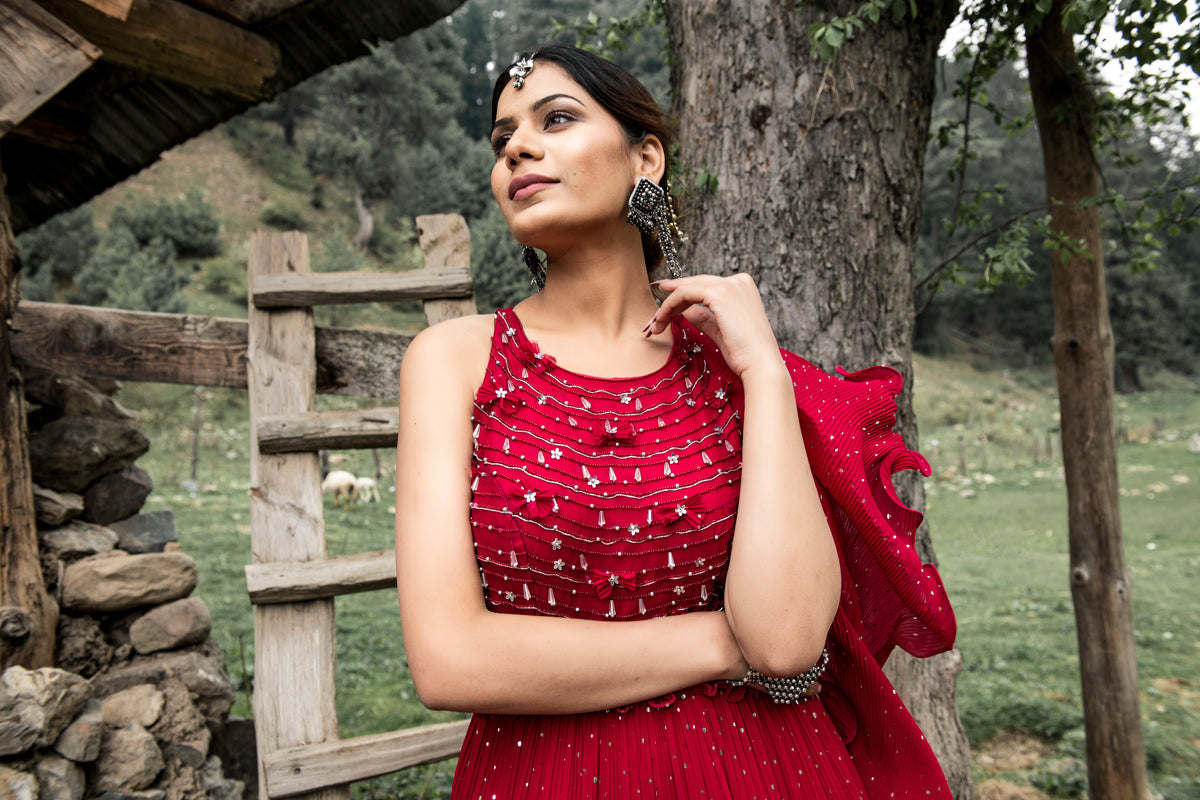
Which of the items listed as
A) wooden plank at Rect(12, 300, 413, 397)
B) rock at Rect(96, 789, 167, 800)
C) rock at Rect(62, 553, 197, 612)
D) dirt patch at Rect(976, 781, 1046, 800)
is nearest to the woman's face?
wooden plank at Rect(12, 300, 413, 397)

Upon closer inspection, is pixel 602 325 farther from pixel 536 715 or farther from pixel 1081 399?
pixel 1081 399

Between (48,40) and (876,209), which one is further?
(48,40)

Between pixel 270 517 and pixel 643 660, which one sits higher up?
pixel 270 517

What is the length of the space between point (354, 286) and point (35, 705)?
1.76 m

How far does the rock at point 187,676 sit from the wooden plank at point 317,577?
4.61ft

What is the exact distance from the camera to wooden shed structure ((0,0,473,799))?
9.40 feet

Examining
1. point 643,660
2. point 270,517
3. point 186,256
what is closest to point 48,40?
point 270,517

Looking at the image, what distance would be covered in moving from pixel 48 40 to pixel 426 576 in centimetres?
271

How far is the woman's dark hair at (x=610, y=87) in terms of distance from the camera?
70.8 inches

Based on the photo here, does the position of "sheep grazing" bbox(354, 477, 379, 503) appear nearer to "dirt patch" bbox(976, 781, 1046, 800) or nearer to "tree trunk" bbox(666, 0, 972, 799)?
"dirt patch" bbox(976, 781, 1046, 800)

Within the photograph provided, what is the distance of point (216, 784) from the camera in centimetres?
339

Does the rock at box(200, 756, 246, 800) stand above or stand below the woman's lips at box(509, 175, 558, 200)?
below

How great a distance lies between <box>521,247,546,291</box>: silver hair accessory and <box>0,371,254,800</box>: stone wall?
88.2 inches

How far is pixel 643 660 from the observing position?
4.84 feet
